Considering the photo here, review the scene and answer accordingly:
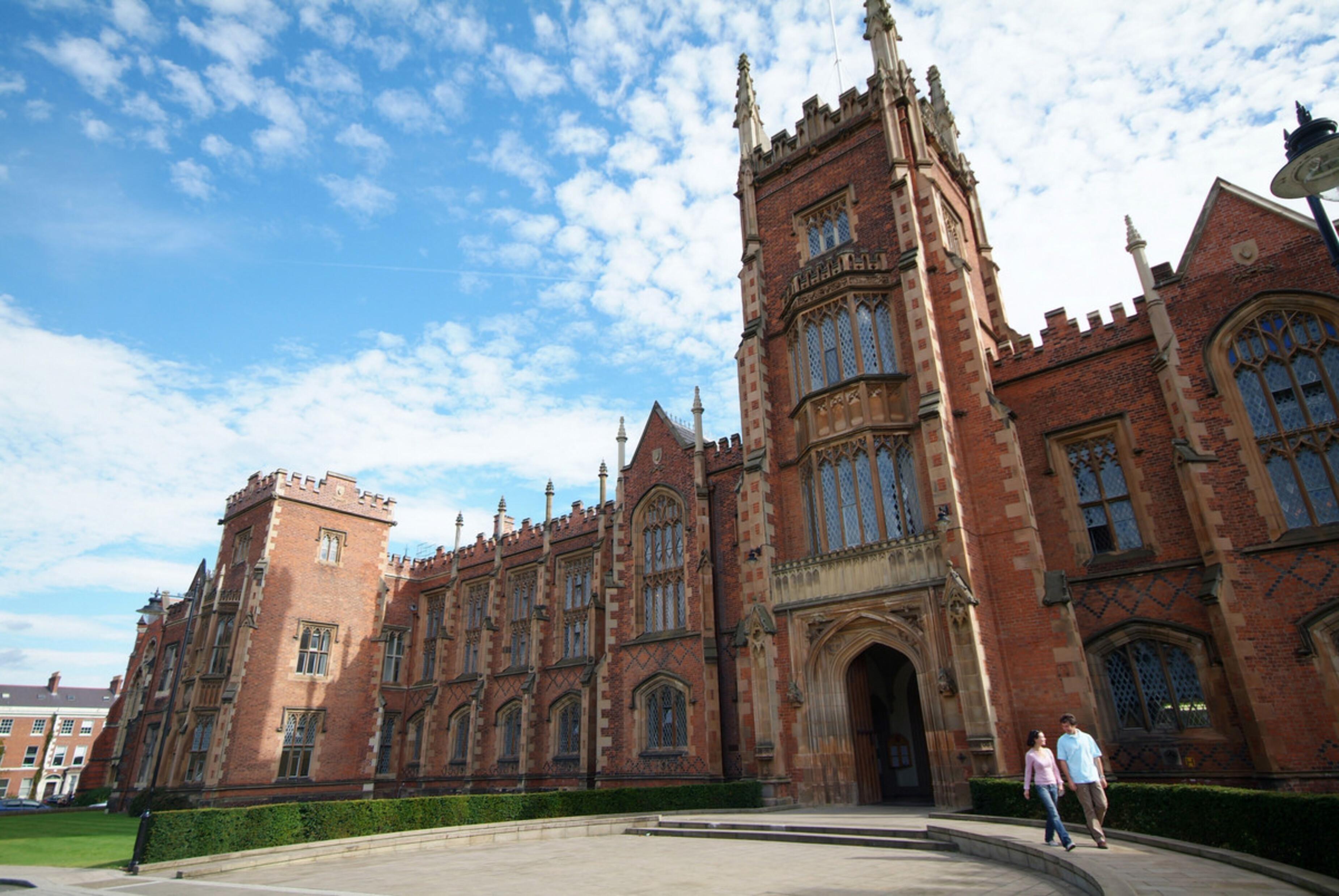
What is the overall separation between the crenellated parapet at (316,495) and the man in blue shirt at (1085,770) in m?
32.1

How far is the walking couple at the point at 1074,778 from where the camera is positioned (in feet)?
30.3

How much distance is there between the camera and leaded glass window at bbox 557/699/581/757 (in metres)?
27.2

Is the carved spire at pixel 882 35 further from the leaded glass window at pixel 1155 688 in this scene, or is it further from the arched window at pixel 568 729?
the arched window at pixel 568 729

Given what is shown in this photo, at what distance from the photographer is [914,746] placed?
20.6 m

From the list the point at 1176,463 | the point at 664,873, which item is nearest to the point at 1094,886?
the point at 664,873

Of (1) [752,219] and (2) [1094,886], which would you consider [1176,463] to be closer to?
(2) [1094,886]

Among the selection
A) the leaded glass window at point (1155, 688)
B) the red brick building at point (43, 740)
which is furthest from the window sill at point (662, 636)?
the red brick building at point (43, 740)

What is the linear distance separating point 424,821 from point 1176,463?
59.3ft

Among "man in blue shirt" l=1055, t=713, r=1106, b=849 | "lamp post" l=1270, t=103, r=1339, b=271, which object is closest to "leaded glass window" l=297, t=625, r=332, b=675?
"man in blue shirt" l=1055, t=713, r=1106, b=849

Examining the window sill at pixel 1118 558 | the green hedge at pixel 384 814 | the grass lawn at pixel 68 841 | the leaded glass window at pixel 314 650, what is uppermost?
the leaded glass window at pixel 314 650

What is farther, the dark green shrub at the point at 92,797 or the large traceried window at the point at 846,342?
the dark green shrub at the point at 92,797

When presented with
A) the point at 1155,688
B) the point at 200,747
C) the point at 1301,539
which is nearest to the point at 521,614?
the point at 200,747

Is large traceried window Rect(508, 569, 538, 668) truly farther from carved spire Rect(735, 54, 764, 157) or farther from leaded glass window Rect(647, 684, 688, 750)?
carved spire Rect(735, 54, 764, 157)

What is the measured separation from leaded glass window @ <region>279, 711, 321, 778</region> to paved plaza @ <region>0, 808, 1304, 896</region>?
1790 cm
